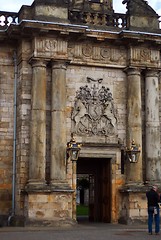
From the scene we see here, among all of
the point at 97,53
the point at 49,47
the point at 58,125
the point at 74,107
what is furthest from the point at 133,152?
the point at 49,47

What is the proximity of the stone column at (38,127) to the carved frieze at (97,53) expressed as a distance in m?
1.53

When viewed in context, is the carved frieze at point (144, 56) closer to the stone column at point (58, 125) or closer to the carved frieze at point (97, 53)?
the carved frieze at point (97, 53)

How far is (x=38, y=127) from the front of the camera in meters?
20.3

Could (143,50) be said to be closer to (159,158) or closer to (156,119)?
(156,119)

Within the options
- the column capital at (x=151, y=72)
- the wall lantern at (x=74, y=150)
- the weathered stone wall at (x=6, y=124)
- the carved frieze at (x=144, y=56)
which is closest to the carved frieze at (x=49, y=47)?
the weathered stone wall at (x=6, y=124)

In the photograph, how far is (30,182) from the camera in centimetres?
1986

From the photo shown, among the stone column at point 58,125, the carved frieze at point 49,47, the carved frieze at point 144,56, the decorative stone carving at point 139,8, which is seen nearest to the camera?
the stone column at point 58,125

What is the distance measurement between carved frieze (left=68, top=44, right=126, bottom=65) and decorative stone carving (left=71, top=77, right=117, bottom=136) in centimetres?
89

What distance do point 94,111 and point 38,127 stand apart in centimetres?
263

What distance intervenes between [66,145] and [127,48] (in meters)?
5.04

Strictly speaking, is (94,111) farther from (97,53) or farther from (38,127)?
(38,127)

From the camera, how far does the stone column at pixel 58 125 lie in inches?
795

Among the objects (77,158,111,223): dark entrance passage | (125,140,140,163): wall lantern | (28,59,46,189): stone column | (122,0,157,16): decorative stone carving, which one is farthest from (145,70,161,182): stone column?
(28,59,46,189): stone column

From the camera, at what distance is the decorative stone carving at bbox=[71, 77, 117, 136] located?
21.3 metres
